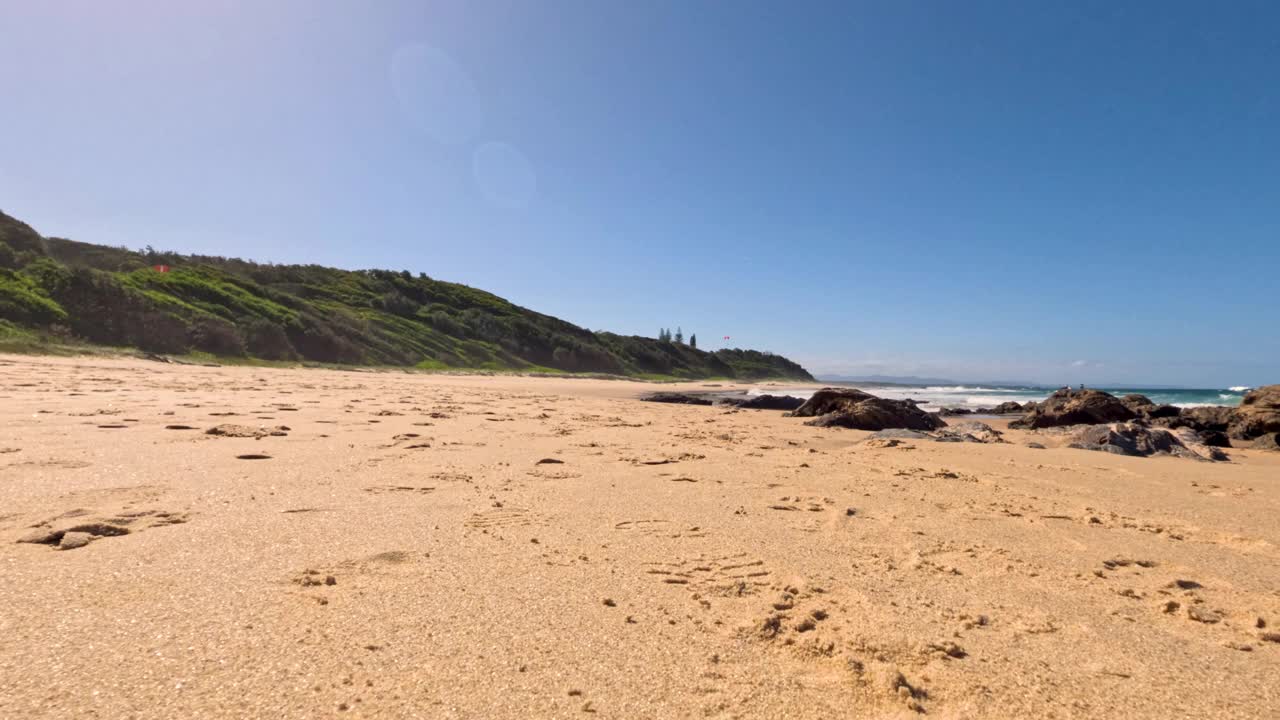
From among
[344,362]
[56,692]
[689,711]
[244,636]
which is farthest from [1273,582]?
[344,362]

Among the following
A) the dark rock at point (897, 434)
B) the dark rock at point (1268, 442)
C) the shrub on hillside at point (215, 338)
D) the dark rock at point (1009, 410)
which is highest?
the shrub on hillside at point (215, 338)

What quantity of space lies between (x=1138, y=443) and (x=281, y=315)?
31891mm

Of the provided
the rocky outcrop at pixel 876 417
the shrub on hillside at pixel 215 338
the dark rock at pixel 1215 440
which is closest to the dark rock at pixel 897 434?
the rocky outcrop at pixel 876 417

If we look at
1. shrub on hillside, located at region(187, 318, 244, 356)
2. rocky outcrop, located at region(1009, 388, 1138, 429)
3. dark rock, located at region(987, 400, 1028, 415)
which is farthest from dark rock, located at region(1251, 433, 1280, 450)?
shrub on hillside, located at region(187, 318, 244, 356)

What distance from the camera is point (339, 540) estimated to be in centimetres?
242

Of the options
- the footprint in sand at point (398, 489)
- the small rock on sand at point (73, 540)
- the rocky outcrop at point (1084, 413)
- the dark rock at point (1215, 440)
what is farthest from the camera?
the rocky outcrop at point (1084, 413)

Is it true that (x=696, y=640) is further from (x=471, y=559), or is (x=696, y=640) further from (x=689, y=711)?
(x=471, y=559)

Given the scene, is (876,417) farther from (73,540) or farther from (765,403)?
(73,540)

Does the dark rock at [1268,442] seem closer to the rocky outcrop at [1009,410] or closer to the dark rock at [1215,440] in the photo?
the dark rock at [1215,440]

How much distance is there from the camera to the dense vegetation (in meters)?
19.3

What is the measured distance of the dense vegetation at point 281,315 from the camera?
19.3 m

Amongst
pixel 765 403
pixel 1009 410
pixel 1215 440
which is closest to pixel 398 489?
pixel 765 403

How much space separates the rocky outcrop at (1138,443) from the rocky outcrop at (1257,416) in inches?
154

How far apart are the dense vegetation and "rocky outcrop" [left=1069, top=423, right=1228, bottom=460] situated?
24636 mm
